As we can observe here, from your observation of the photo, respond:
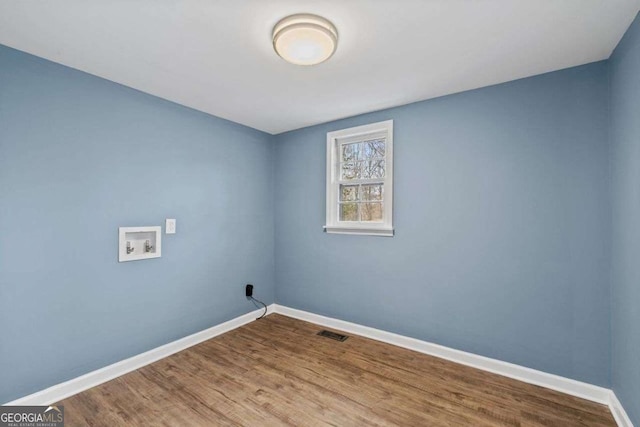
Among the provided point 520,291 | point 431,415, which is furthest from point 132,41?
point 520,291

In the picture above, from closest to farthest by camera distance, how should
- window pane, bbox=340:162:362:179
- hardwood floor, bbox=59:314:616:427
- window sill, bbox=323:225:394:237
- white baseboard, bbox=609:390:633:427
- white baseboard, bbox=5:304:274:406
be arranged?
white baseboard, bbox=609:390:633:427 < hardwood floor, bbox=59:314:616:427 < white baseboard, bbox=5:304:274:406 < window sill, bbox=323:225:394:237 < window pane, bbox=340:162:362:179

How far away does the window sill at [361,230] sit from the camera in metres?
2.92

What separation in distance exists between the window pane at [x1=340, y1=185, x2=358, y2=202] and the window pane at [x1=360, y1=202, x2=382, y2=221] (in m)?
0.15

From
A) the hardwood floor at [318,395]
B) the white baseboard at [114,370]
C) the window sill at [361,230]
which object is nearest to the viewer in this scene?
the hardwood floor at [318,395]

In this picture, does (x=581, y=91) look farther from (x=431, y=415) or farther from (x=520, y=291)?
(x=431, y=415)

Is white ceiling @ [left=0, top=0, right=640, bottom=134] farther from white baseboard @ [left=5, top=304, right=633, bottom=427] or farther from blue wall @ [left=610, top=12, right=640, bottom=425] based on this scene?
white baseboard @ [left=5, top=304, right=633, bottom=427]

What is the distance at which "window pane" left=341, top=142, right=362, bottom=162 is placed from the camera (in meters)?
3.27

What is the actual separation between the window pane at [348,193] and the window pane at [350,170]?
118mm

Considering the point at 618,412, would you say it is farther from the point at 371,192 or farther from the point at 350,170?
the point at 350,170

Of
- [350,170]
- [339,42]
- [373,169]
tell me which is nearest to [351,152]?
[350,170]

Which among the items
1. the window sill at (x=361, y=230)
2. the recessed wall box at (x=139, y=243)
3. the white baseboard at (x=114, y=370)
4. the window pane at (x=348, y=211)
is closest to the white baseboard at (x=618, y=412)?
the window sill at (x=361, y=230)

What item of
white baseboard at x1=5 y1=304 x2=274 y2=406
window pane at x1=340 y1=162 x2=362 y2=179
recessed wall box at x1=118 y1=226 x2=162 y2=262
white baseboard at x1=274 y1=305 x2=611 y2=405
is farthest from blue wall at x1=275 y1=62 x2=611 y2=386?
recessed wall box at x1=118 y1=226 x2=162 y2=262

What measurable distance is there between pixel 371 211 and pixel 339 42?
1.78 metres

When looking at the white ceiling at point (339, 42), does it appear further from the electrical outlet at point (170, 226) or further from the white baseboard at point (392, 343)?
the white baseboard at point (392, 343)
